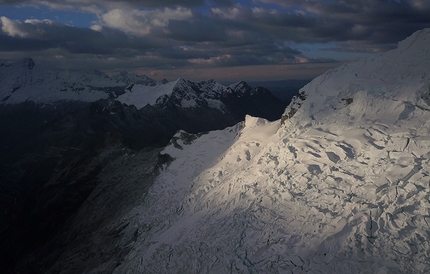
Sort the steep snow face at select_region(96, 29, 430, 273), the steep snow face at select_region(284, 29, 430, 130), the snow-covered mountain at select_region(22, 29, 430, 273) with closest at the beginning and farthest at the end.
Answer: the steep snow face at select_region(96, 29, 430, 273), the snow-covered mountain at select_region(22, 29, 430, 273), the steep snow face at select_region(284, 29, 430, 130)

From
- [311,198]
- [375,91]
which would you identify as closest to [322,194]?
[311,198]

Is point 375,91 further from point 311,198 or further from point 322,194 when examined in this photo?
point 311,198

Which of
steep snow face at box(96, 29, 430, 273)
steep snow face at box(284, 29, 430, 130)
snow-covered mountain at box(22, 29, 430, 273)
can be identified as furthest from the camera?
steep snow face at box(284, 29, 430, 130)

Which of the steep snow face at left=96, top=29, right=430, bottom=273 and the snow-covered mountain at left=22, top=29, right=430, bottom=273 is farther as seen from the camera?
the snow-covered mountain at left=22, top=29, right=430, bottom=273

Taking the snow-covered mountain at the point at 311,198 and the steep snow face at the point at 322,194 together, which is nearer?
the steep snow face at the point at 322,194

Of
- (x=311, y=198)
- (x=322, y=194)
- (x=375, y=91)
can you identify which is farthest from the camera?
(x=375, y=91)

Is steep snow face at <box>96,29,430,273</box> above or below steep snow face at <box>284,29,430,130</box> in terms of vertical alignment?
below
